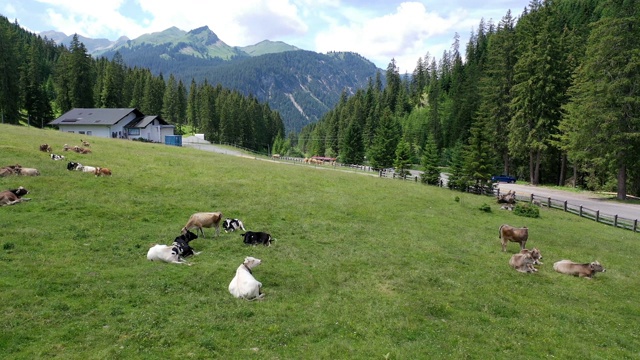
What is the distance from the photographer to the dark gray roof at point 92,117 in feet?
214

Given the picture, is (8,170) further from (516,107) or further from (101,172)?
(516,107)

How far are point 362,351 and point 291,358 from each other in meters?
1.80

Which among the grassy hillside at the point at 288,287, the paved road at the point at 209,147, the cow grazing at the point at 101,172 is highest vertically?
the paved road at the point at 209,147

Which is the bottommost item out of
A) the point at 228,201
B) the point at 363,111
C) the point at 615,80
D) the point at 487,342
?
the point at 487,342

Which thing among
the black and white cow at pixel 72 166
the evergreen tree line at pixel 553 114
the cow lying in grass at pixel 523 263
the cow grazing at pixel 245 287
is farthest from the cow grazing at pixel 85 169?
the evergreen tree line at pixel 553 114

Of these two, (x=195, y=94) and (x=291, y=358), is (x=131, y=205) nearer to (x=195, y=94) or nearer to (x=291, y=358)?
(x=291, y=358)

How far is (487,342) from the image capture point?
9.78 metres

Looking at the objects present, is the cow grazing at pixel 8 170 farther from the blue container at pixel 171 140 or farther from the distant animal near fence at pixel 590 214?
the blue container at pixel 171 140

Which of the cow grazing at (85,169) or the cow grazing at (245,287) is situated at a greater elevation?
the cow grazing at (85,169)

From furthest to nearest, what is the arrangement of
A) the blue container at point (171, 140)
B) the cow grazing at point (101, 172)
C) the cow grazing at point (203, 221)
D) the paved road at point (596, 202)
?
the blue container at point (171, 140), the paved road at point (596, 202), the cow grazing at point (101, 172), the cow grazing at point (203, 221)

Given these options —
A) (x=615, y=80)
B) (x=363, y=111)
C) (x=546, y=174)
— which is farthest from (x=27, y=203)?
(x=363, y=111)

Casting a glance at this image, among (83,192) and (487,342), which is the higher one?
(83,192)

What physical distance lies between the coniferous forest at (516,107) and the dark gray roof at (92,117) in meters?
16.0

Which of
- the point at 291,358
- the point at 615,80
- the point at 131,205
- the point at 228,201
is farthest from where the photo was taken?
the point at 615,80
